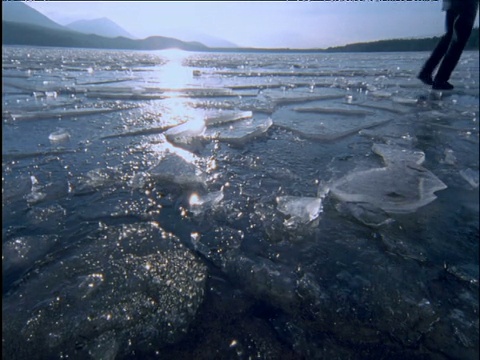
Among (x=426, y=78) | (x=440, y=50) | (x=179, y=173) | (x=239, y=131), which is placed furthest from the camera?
(x=426, y=78)

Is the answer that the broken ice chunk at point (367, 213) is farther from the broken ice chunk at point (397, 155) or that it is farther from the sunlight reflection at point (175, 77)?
the sunlight reflection at point (175, 77)

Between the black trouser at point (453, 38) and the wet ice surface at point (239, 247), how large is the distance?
1.66 m

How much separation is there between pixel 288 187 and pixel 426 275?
2.13 ft

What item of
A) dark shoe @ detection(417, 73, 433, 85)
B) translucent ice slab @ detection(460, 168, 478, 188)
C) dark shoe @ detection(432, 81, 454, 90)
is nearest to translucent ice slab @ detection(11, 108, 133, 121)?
A: translucent ice slab @ detection(460, 168, 478, 188)

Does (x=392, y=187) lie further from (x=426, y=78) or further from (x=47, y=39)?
(x=47, y=39)

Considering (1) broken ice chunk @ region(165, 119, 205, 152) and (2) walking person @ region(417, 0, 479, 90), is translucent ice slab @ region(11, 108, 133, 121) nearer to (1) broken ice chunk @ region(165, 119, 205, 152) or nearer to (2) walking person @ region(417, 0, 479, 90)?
(1) broken ice chunk @ region(165, 119, 205, 152)

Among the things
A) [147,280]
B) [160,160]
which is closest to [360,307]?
[147,280]

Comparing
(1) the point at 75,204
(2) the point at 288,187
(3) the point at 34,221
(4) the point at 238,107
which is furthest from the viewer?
(4) the point at 238,107

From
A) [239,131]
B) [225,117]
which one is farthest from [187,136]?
[225,117]

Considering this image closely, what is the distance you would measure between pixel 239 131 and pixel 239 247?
1.32 metres

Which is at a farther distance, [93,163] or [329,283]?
[93,163]

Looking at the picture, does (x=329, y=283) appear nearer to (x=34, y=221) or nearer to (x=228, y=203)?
(x=228, y=203)

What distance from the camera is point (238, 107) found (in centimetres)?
307

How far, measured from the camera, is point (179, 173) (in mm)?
1347
